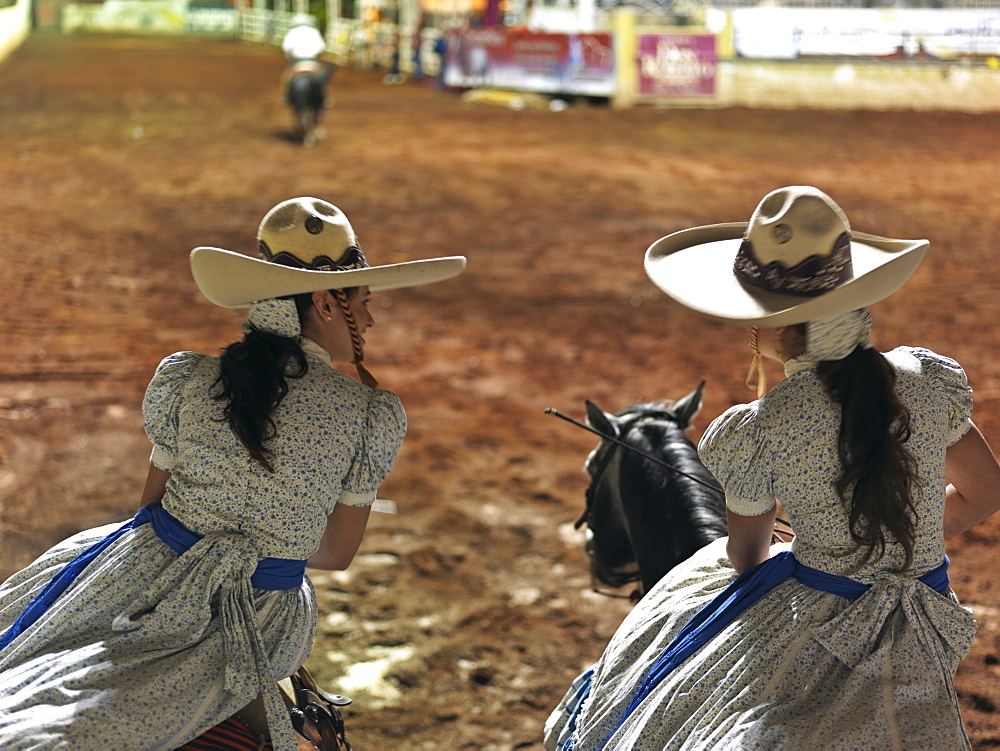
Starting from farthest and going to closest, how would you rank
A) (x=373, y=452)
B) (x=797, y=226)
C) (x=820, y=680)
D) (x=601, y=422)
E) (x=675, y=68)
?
(x=675, y=68) < (x=601, y=422) < (x=373, y=452) < (x=797, y=226) < (x=820, y=680)

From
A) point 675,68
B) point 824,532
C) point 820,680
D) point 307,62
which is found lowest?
point 820,680

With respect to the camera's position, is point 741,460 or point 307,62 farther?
point 307,62

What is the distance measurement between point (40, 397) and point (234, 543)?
5133mm

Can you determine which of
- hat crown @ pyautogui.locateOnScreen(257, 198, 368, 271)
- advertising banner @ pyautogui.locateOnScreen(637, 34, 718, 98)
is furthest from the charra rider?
hat crown @ pyautogui.locateOnScreen(257, 198, 368, 271)

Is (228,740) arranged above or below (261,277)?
below

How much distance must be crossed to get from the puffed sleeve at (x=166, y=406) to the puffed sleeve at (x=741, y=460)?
3.85ft

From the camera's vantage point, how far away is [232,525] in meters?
2.04

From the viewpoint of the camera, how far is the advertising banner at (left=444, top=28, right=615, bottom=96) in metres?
20.2

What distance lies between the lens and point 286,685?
230cm

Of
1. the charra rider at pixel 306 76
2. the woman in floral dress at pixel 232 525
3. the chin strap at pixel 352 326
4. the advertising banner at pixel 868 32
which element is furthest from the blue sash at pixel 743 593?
the advertising banner at pixel 868 32

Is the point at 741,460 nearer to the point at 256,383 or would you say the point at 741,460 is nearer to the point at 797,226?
the point at 797,226

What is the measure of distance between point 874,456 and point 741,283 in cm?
51

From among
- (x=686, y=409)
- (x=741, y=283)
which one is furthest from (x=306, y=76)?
(x=741, y=283)

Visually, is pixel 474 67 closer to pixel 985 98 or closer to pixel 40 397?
pixel 985 98
